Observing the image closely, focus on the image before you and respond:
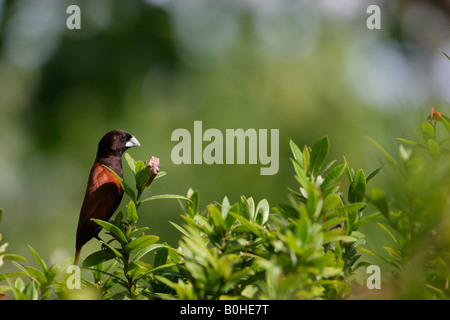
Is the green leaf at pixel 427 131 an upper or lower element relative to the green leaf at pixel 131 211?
upper

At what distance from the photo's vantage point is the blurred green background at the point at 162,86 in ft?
14.5

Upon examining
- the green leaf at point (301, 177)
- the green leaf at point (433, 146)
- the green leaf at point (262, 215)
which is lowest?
the green leaf at point (262, 215)

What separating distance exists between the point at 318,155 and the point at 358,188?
0.43 feet

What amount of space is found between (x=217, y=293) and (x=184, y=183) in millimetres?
3131

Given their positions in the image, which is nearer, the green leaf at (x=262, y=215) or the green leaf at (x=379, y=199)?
the green leaf at (x=379, y=199)

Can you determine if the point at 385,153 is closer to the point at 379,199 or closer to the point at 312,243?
the point at 379,199

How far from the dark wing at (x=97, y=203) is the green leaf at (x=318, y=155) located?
0.83 meters

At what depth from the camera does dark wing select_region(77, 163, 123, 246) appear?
142cm

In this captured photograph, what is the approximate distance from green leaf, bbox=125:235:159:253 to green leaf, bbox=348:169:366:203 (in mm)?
393

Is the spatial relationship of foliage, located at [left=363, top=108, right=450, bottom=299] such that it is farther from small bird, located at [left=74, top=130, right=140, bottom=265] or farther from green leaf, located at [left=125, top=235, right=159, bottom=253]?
small bird, located at [left=74, top=130, right=140, bottom=265]

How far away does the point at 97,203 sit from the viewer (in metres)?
1.42

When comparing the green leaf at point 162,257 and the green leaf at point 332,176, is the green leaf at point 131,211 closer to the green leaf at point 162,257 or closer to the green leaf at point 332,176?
the green leaf at point 162,257

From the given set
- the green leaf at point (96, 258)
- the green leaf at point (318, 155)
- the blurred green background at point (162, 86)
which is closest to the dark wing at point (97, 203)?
the green leaf at point (96, 258)

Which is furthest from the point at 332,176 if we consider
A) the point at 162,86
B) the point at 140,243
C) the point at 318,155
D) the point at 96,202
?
the point at 162,86
